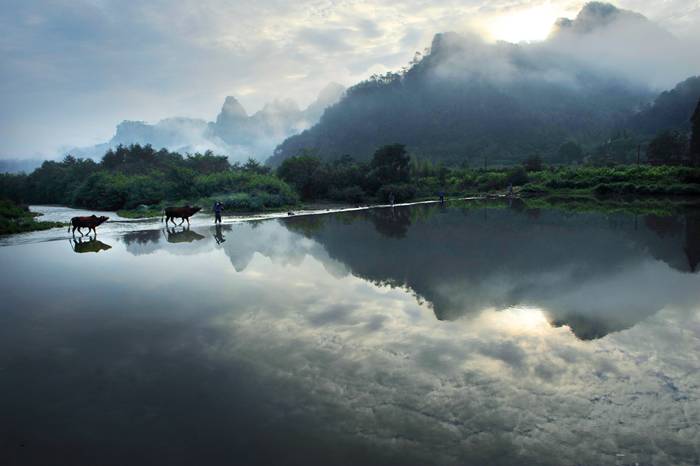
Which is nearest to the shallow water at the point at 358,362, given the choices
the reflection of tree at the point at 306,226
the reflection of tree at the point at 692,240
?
the reflection of tree at the point at 692,240

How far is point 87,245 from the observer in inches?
798

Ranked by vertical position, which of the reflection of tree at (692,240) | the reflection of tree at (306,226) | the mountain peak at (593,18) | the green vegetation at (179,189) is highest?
the mountain peak at (593,18)

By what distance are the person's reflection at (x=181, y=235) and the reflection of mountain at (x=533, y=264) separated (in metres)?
5.70

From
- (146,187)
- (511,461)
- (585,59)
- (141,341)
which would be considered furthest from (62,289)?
(585,59)

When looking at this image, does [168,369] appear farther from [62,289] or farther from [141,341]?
[62,289]

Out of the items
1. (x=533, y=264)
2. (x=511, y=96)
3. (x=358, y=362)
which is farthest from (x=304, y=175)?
(x=511, y=96)

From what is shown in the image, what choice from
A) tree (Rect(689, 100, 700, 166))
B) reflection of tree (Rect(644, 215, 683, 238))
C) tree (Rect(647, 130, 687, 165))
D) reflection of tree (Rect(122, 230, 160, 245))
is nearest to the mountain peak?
tree (Rect(647, 130, 687, 165))

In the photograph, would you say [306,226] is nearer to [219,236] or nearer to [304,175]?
[219,236]

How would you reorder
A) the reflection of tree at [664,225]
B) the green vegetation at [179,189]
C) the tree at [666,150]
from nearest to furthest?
1. the reflection of tree at [664,225]
2. the green vegetation at [179,189]
3. the tree at [666,150]

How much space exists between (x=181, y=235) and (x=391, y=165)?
32.1m

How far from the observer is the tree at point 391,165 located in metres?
50.5

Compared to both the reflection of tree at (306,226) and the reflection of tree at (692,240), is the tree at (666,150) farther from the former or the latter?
the reflection of tree at (306,226)

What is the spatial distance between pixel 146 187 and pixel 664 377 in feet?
155

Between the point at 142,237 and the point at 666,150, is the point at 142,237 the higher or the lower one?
the lower one
